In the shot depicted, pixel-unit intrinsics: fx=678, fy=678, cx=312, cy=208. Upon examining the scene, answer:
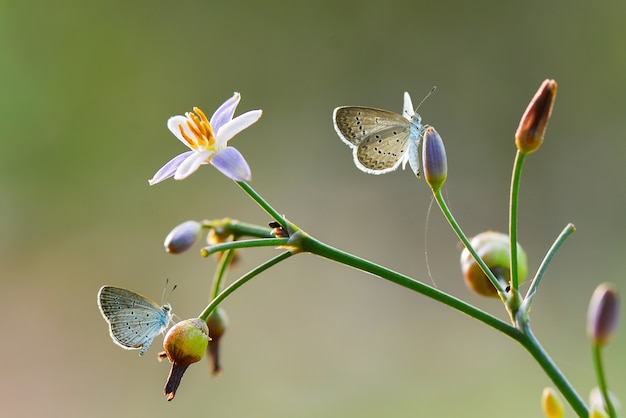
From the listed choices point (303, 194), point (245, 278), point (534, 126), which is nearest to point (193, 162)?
point (245, 278)

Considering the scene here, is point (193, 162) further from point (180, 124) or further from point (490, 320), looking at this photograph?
point (490, 320)

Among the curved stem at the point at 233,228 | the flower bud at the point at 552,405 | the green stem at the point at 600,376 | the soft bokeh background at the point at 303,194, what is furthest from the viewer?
the soft bokeh background at the point at 303,194

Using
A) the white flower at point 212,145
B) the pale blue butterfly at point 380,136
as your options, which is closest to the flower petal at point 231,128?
the white flower at point 212,145

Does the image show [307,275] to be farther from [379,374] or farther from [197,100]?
[197,100]

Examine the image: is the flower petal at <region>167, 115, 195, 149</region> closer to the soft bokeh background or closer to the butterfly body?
the butterfly body

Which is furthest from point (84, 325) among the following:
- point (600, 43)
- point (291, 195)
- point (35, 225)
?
point (600, 43)

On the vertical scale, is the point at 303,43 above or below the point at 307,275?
above

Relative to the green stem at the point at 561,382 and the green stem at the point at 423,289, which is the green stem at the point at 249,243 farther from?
the green stem at the point at 561,382
